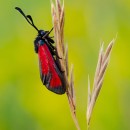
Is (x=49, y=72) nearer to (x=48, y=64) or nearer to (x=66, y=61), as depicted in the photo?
(x=48, y=64)

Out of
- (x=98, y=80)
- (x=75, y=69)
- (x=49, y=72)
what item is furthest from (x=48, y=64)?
(x=75, y=69)

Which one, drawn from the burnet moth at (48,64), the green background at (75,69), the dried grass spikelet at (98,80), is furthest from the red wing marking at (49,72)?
the green background at (75,69)

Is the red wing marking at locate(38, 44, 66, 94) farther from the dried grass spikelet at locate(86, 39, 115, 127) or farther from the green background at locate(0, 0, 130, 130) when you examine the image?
the green background at locate(0, 0, 130, 130)

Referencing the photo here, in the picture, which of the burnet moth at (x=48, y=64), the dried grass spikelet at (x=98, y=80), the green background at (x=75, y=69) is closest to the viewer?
the dried grass spikelet at (x=98, y=80)

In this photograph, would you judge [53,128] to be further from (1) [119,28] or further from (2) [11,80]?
(1) [119,28]

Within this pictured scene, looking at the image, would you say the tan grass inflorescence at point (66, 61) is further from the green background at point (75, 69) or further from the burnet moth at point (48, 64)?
the green background at point (75, 69)

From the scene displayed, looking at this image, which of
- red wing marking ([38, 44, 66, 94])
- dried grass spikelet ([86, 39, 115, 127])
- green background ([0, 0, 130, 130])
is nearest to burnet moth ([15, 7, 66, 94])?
red wing marking ([38, 44, 66, 94])

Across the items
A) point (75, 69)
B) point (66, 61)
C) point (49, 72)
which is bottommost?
point (75, 69)

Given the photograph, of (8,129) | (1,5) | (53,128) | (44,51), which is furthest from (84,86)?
(1,5)
